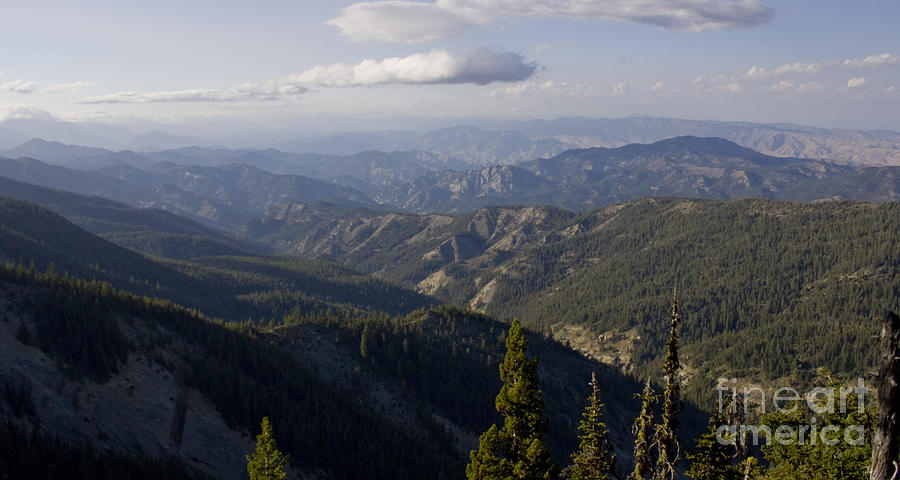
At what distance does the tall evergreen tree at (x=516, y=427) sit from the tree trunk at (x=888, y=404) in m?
16.3

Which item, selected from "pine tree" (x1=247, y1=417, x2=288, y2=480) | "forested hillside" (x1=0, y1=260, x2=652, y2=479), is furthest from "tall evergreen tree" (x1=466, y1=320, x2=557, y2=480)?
"forested hillside" (x1=0, y1=260, x2=652, y2=479)

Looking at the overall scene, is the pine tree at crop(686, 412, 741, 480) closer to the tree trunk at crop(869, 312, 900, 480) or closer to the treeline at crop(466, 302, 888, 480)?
the treeline at crop(466, 302, 888, 480)

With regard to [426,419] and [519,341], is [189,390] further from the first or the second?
[519,341]

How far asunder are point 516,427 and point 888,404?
18985 millimetres

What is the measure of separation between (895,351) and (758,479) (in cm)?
2013

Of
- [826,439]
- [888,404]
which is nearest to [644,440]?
[888,404]

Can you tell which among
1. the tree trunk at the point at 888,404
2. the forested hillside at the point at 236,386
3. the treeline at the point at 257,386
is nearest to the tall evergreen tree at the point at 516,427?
the tree trunk at the point at 888,404

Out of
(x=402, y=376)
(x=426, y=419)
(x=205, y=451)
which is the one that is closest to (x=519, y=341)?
(x=205, y=451)

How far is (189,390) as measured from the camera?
82.9m

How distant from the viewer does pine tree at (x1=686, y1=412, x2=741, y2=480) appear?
88.8 ft

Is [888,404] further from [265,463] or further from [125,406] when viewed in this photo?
[125,406]

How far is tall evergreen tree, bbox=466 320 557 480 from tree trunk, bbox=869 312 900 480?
16261mm

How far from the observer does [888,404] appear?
45.2 feet

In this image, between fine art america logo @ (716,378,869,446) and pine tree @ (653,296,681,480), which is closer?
pine tree @ (653,296,681,480)
